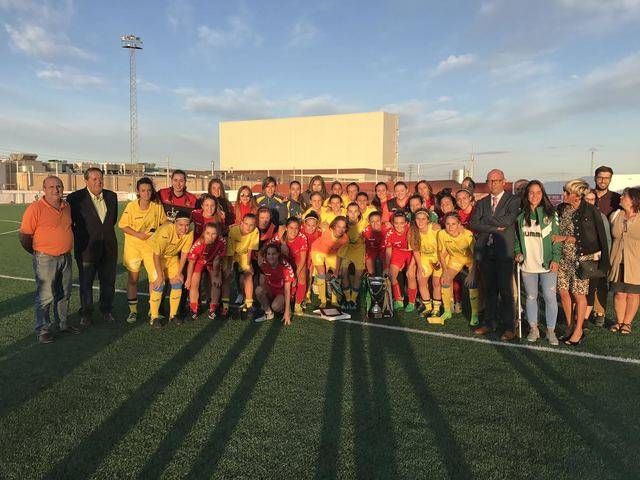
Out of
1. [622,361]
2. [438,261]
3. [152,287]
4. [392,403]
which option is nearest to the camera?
[392,403]

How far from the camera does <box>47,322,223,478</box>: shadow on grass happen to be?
102 inches

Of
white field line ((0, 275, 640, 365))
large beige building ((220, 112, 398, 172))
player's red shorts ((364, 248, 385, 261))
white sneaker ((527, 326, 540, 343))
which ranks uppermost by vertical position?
large beige building ((220, 112, 398, 172))

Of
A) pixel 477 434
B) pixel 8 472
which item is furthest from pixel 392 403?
pixel 8 472

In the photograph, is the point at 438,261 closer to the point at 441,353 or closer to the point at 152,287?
the point at 441,353

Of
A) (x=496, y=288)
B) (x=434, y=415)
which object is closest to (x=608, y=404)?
(x=434, y=415)

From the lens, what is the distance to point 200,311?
595 centimetres

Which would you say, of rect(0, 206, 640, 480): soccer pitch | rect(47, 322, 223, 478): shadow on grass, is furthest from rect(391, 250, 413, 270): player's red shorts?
rect(47, 322, 223, 478): shadow on grass

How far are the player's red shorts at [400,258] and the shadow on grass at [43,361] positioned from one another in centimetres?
349

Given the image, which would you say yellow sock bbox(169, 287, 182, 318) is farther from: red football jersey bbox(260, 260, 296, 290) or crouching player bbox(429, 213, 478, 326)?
crouching player bbox(429, 213, 478, 326)

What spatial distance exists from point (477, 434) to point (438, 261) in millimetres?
3183

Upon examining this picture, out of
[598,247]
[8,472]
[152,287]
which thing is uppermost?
[598,247]

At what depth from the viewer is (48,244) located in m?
4.62

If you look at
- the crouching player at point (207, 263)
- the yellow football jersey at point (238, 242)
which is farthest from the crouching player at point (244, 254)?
the crouching player at point (207, 263)

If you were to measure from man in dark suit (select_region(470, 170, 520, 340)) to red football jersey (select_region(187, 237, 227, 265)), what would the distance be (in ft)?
10.0
